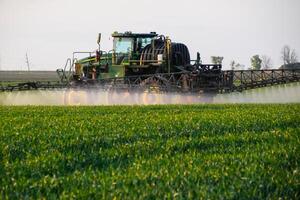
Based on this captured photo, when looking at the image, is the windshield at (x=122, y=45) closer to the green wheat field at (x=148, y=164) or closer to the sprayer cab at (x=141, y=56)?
the sprayer cab at (x=141, y=56)

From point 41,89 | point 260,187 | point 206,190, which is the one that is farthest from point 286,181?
point 41,89

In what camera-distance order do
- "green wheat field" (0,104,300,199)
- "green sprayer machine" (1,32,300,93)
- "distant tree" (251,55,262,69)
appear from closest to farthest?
"green wheat field" (0,104,300,199)
"green sprayer machine" (1,32,300,93)
"distant tree" (251,55,262,69)

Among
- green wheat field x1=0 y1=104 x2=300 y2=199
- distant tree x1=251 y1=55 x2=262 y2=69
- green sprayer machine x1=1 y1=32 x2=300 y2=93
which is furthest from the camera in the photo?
distant tree x1=251 y1=55 x2=262 y2=69

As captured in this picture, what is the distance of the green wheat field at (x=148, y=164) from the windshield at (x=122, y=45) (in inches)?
731

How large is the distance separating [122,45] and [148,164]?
23253 mm

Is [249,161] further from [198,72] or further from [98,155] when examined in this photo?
[198,72]

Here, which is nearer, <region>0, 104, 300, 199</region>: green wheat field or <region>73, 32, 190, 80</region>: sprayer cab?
<region>0, 104, 300, 199</region>: green wheat field

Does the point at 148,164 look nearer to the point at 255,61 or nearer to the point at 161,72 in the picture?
the point at 161,72

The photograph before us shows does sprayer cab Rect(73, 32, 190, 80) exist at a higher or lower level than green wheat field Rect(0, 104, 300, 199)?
higher

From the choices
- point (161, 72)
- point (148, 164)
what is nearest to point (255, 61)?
point (161, 72)

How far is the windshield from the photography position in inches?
1153

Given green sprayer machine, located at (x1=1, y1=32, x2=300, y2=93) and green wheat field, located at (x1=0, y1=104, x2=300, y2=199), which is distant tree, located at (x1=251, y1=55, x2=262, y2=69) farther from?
green wheat field, located at (x1=0, y1=104, x2=300, y2=199)

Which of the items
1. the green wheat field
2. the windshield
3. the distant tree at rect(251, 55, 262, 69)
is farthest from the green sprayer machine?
the distant tree at rect(251, 55, 262, 69)

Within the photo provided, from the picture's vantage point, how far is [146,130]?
10.9m
